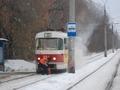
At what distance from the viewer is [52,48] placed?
35.2m

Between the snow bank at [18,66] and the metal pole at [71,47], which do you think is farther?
the snow bank at [18,66]

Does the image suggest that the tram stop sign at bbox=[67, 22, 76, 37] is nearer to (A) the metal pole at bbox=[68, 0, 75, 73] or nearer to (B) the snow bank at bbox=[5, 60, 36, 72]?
(A) the metal pole at bbox=[68, 0, 75, 73]

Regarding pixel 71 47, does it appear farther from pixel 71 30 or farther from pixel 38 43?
pixel 38 43

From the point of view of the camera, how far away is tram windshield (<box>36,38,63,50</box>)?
35250 mm

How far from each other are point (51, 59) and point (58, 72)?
228cm

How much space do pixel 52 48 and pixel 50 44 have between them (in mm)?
397

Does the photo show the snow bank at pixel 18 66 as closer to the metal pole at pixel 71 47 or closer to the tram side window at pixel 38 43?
the tram side window at pixel 38 43

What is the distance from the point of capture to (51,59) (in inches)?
1374

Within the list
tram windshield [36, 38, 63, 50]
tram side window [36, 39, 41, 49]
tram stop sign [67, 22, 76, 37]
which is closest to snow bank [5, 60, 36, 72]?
tram side window [36, 39, 41, 49]

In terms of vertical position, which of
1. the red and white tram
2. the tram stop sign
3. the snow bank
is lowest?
the snow bank

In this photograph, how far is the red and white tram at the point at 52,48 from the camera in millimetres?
34844

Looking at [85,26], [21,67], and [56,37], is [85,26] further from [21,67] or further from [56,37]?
[56,37]

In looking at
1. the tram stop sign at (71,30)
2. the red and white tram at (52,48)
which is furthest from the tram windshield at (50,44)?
the tram stop sign at (71,30)

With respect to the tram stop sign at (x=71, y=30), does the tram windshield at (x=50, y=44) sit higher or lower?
lower
